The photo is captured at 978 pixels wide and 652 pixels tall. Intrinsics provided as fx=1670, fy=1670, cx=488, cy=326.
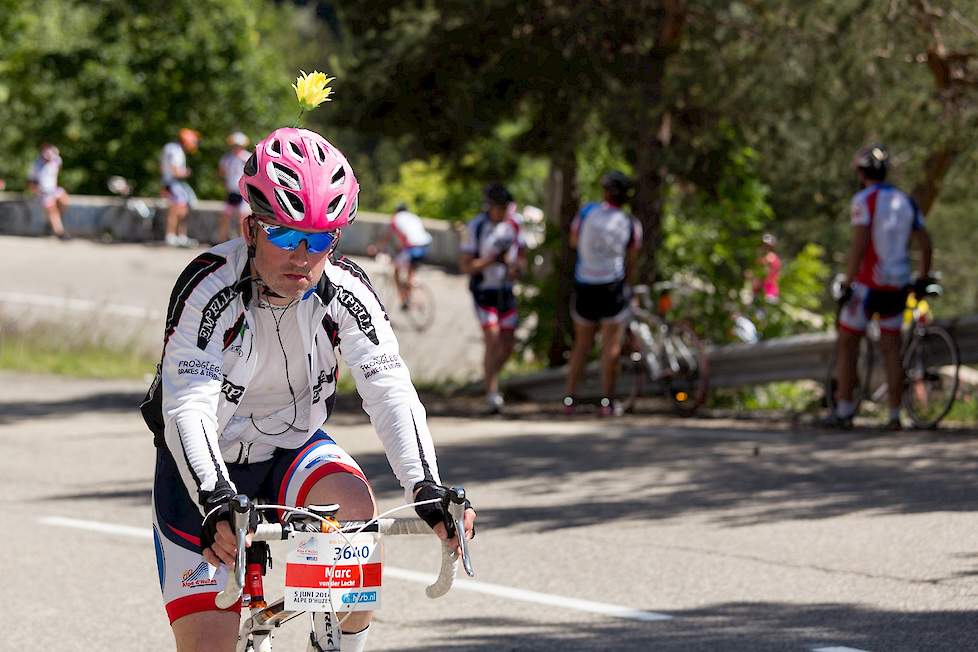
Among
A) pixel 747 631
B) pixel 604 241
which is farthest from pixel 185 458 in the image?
pixel 604 241

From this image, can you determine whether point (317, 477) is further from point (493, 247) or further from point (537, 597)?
point (493, 247)

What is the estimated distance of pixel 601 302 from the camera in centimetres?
1423

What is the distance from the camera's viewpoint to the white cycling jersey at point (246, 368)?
4.16 meters

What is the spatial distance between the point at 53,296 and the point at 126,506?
51.5 feet

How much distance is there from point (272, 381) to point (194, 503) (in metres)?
0.44

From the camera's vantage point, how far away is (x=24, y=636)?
6895 millimetres

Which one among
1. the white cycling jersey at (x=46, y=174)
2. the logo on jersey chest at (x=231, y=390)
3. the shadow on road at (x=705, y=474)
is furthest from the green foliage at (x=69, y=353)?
the logo on jersey chest at (x=231, y=390)

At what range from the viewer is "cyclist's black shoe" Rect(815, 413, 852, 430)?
506 inches

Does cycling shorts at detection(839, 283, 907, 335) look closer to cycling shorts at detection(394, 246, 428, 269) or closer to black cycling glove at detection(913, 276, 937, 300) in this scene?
black cycling glove at detection(913, 276, 937, 300)

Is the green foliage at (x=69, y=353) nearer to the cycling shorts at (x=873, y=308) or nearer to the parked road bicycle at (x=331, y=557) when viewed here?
the cycling shorts at (x=873, y=308)

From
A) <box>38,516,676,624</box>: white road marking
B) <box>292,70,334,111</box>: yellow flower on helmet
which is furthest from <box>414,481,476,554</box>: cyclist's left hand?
<box>38,516,676,624</box>: white road marking

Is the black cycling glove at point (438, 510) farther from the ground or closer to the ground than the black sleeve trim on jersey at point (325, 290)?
closer to the ground

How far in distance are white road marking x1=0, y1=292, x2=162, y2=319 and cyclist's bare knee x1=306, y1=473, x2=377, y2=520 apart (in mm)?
19180

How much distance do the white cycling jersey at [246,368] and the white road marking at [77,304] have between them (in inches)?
748
